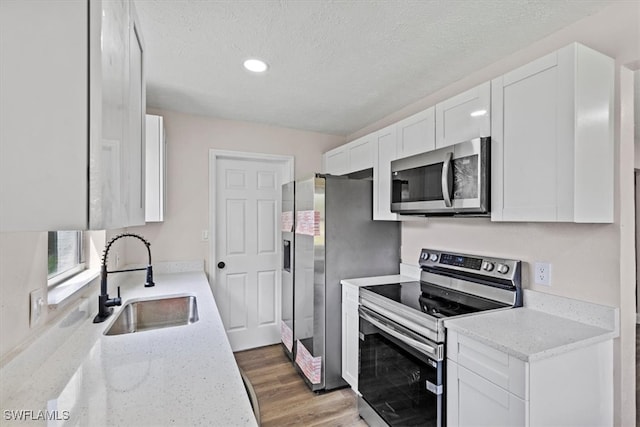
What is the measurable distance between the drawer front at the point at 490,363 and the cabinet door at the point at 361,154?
1604 millimetres

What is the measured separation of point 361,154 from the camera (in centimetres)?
285

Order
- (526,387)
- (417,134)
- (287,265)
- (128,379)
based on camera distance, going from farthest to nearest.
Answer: (287,265), (417,134), (526,387), (128,379)

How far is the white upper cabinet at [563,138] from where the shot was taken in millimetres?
1360

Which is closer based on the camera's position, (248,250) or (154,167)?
(154,167)

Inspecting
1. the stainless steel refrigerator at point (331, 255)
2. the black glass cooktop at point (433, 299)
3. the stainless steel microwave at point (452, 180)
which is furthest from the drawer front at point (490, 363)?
the stainless steel refrigerator at point (331, 255)

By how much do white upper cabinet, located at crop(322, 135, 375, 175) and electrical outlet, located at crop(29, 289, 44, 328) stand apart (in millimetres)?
2247

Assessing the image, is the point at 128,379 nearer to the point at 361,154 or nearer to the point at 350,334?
the point at 350,334

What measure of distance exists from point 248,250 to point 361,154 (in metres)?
1.55

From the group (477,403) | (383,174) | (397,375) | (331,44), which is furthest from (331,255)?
(331,44)

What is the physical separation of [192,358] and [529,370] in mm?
1290

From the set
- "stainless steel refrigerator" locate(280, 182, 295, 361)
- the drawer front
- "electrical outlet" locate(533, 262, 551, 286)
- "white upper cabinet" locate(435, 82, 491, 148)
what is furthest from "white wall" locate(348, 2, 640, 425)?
"stainless steel refrigerator" locate(280, 182, 295, 361)

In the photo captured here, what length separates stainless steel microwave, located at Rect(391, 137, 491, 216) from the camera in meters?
1.68

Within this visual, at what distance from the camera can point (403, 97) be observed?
8.39ft

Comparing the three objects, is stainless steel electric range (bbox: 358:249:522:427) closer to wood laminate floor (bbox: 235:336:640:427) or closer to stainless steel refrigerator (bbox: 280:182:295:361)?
wood laminate floor (bbox: 235:336:640:427)
